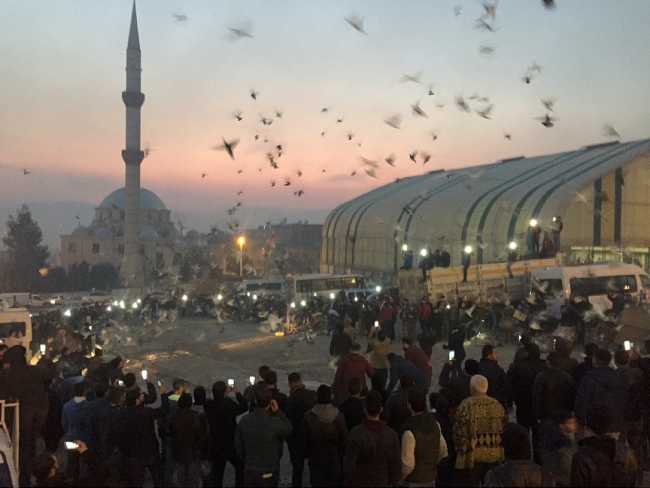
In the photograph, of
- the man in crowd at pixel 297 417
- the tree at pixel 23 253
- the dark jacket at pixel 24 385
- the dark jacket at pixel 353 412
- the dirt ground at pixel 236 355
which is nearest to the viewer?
the dark jacket at pixel 353 412

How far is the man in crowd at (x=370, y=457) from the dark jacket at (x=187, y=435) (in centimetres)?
167

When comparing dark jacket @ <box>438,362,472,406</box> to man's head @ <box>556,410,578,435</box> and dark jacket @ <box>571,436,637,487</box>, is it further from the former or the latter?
dark jacket @ <box>571,436,637,487</box>

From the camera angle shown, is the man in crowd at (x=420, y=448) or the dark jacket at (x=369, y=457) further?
the man in crowd at (x=420, y=448)

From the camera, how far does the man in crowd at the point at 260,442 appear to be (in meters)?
5.45

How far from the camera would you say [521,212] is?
2581cm

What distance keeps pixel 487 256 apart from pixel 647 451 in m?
19.4

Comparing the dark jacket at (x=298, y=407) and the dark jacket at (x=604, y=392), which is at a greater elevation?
the dark jacket at (x=604, y=392)

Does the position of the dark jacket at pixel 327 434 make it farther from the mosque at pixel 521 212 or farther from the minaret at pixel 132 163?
the minaret at pixel 132 163

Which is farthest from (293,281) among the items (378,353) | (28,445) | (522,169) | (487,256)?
(28,445)

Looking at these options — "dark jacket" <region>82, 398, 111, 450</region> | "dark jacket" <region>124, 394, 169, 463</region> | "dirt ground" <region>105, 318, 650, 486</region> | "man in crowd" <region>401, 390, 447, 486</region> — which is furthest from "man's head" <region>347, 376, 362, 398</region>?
"dirt ground" <region>105, 318, 650, 486</region>

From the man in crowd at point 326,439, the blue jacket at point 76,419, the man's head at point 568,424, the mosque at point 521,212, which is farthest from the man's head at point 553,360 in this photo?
the mosque at point 521,212

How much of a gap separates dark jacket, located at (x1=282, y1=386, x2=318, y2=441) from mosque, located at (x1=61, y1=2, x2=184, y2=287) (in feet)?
207

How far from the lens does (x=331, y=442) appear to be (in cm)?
548

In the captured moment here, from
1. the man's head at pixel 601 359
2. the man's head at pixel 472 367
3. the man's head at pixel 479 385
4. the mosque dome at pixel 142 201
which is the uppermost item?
the mosque dome at pixel 142 201
